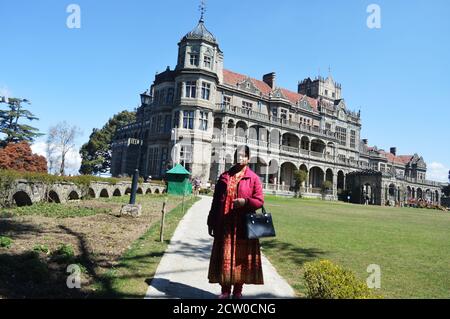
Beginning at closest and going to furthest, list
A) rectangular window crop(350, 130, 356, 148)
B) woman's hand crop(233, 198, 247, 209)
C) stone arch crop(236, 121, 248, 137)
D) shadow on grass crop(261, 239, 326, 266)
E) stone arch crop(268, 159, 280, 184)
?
1. woman's hand crop(233, 198, 247, 209)
2. shadow on grass crop(261, 239, 326, 266)
3. stone arch crop(236, 121, 248, 137)
4. stone arch crop(268, 159, 280, 184)
5. rectangular window crop(350, 130, 356, 148)

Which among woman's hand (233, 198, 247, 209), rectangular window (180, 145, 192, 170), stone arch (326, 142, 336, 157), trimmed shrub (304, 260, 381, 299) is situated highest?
stone arch (326, 142, 336, 157)

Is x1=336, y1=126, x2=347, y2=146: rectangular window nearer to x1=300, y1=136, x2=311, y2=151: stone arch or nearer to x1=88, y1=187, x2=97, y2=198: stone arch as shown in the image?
x1=300, y1=136, x2=311, y2=151: stone arch

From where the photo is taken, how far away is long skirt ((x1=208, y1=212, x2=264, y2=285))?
4430 millimetres

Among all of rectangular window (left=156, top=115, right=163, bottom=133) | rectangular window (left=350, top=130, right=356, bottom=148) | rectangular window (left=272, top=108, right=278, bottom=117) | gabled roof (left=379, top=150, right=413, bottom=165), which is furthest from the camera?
gabled roof (left=379, top=150, right=413, bottom=165)

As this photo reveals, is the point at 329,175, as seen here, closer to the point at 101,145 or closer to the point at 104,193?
the point at 104,193

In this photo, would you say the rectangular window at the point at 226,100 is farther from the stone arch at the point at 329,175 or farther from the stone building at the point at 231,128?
the stone arch at the point at 329,175

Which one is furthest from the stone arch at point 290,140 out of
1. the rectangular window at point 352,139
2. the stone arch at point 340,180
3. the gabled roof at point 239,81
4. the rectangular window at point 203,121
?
the rectangular window at point 352,139

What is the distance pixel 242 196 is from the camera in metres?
4.57

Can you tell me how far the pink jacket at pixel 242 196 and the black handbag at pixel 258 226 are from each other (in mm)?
202

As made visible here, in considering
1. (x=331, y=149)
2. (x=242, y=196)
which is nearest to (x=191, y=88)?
(x=331, y=149)

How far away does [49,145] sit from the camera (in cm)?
5828

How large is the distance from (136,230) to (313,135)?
40.2 metres

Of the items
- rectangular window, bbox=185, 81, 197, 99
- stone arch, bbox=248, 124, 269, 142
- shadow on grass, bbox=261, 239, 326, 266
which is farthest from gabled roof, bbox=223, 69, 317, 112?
shadow on grass, bbox=261, 239, 326, 266
